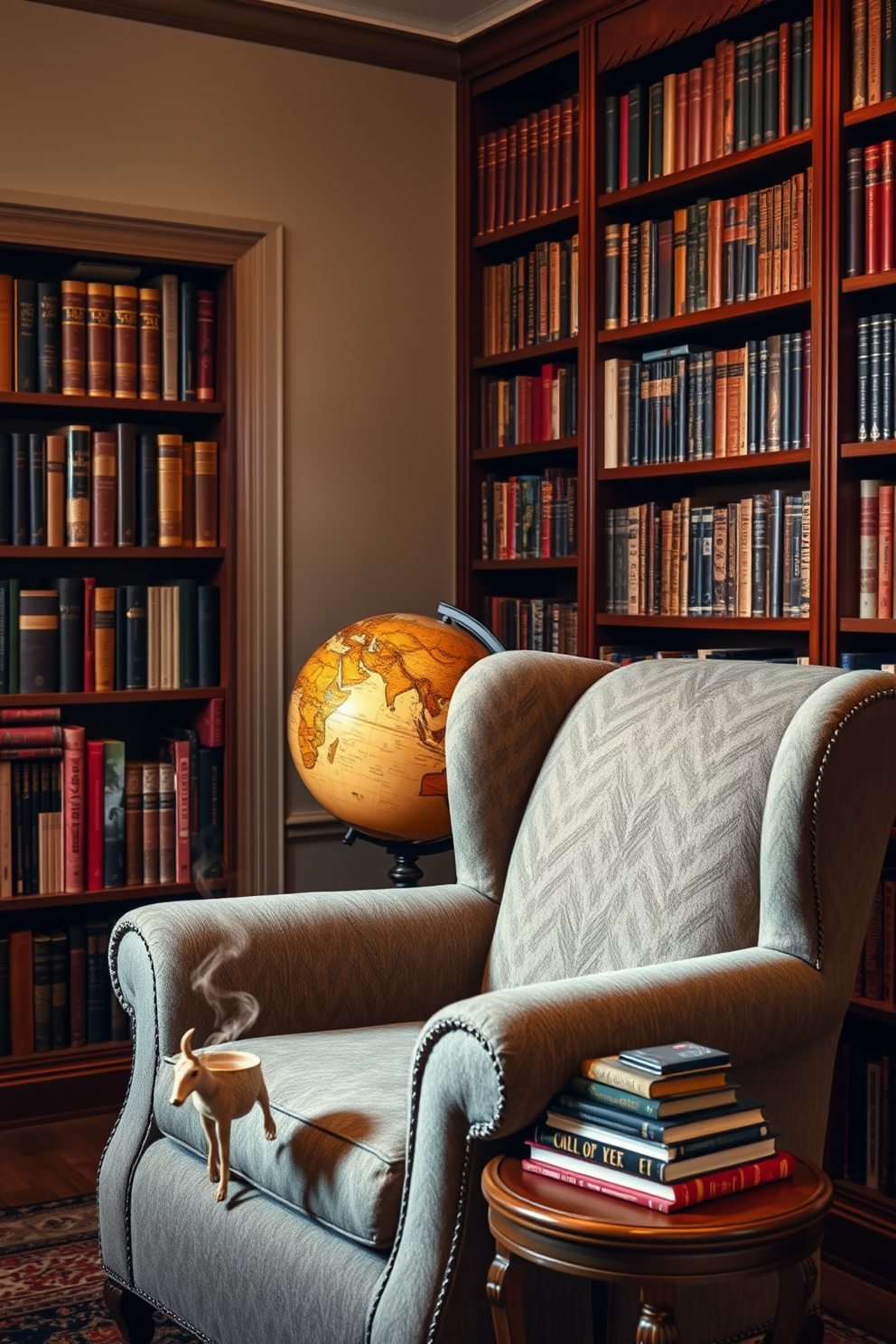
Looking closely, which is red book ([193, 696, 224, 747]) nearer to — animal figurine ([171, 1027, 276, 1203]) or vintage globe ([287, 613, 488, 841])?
vintage globe ([287, 613, 488, 841])

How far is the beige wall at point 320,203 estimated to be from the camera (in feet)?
11.9

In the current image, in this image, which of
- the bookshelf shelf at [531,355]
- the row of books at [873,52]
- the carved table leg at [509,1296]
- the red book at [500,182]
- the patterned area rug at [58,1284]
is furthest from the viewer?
the red book at [500,182]

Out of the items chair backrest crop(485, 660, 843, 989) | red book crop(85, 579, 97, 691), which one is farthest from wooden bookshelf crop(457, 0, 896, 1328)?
red book crop(85, 579, 97, 691)

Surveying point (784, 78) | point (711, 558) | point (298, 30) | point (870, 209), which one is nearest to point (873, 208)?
point (870, 209)

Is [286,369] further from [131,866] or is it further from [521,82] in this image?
[131,866]

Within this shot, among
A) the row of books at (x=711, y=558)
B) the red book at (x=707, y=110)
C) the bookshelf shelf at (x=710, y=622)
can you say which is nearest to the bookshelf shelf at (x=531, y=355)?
the row of books at (x=711, y=558)

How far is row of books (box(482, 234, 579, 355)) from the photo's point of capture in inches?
149

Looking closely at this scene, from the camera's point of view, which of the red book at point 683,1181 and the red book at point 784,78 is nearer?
the red book at point 683,1181

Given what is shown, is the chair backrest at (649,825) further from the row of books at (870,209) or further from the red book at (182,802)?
the red book at (182,802)

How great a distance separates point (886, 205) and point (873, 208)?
0.11ft

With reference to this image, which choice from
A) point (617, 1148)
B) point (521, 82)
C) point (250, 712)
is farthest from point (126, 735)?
point (617, 1148)

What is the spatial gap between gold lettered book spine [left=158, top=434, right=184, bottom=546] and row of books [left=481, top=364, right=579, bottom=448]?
2.89ft

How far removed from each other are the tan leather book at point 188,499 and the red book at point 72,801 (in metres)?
0.59

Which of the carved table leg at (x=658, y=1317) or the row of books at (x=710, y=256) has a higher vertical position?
the row of books at (x=710, y=256)
